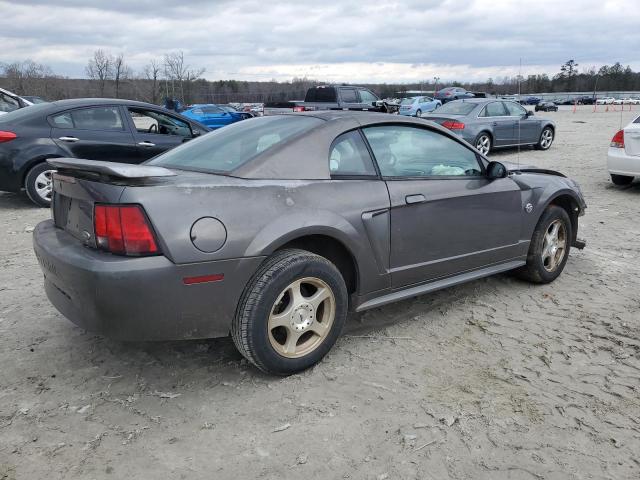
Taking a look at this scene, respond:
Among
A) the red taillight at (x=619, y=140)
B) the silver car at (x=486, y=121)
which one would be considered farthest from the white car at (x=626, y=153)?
the silver car at (x=486, y=121)

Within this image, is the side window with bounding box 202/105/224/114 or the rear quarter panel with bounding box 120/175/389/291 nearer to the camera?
the rear quarter panel with bounding box 120/175/389/291

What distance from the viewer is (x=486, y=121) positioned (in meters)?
13.3

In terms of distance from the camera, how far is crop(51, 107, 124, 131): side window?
7.56 meters

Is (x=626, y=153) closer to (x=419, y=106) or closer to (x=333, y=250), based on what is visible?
(x=333, y=250)

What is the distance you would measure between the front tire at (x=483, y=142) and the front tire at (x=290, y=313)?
35.5ft

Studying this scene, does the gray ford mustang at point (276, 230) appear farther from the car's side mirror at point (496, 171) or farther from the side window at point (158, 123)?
the side window at point (158, 123)

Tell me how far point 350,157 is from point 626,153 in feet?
23.7

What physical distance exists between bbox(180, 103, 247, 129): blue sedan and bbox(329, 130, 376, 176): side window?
19462 mm

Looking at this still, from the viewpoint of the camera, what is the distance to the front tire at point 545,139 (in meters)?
15.4

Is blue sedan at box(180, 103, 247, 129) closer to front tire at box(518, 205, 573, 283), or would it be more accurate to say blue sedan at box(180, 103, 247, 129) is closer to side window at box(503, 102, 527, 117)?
side window at box(503, 102, 527, 117)

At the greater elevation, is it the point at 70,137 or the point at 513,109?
the point at 513,109

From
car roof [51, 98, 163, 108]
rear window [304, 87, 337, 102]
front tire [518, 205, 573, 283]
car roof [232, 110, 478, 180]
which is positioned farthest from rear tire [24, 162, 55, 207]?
rear window [304, 87, 337, 102]

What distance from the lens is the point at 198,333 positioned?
2.83 m

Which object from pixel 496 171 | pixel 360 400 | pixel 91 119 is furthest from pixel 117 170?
pixel 91 119
